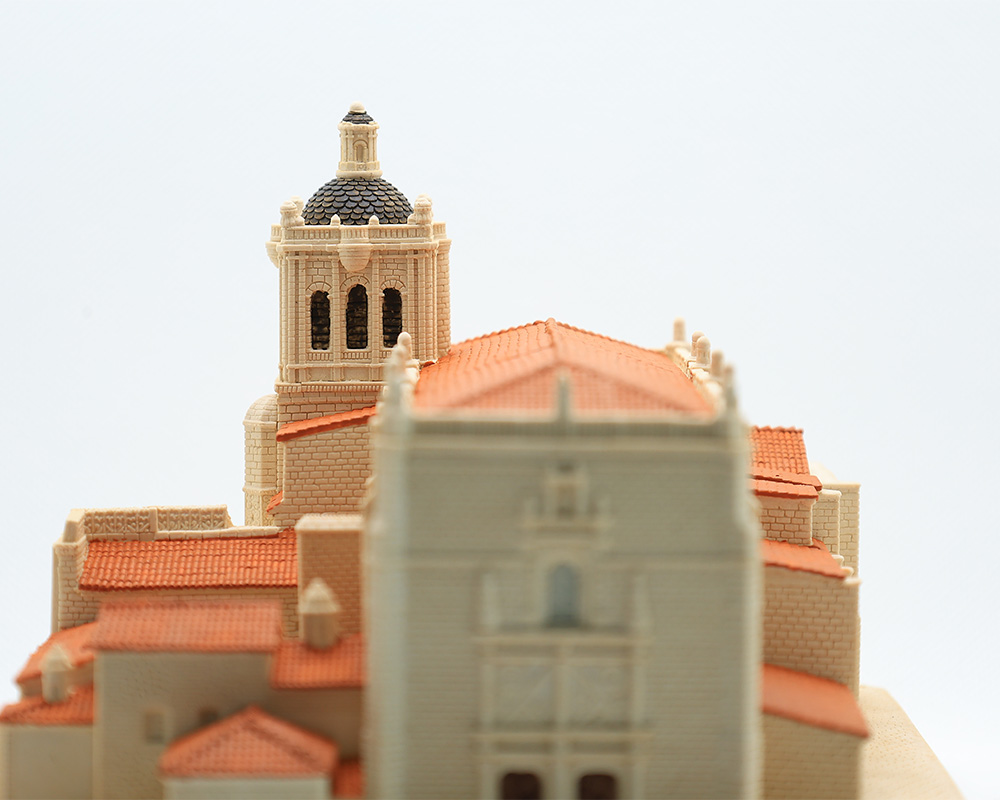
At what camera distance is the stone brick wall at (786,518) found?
36.1 metres

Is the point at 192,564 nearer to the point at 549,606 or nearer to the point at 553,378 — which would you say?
the point at 553,378

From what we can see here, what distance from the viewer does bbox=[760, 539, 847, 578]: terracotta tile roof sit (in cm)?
3419

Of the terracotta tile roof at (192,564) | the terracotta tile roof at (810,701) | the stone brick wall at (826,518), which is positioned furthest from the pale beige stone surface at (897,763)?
the terracotta tile roof at (192,564)

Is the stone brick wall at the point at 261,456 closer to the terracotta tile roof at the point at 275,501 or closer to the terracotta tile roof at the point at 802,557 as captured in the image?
the terracotta tile roof at the point at 275,501

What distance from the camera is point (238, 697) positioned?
98.9 feet

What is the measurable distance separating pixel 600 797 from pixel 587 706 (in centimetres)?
181

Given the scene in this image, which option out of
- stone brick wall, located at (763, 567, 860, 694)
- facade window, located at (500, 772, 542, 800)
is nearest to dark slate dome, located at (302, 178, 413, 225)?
stone brick wall, located at (763, 567, 860, 694)

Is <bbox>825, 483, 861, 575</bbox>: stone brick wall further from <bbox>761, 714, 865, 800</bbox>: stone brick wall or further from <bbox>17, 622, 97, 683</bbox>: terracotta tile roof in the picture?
<bbox>17, 622, 97, 683</bbox>: terracotta tile roof

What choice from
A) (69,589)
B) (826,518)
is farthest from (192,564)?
(826,518)

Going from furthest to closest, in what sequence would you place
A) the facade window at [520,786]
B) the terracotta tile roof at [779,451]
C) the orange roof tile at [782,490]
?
the terracotta tile roof at [779,451] < the orange roof tile at [782,490] < the facade window at [520,786]

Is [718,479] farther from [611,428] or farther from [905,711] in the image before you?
[905,711]

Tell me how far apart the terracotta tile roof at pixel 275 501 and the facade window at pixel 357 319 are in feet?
12.0

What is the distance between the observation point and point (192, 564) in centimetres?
3594

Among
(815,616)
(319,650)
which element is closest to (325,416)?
(319,650)
